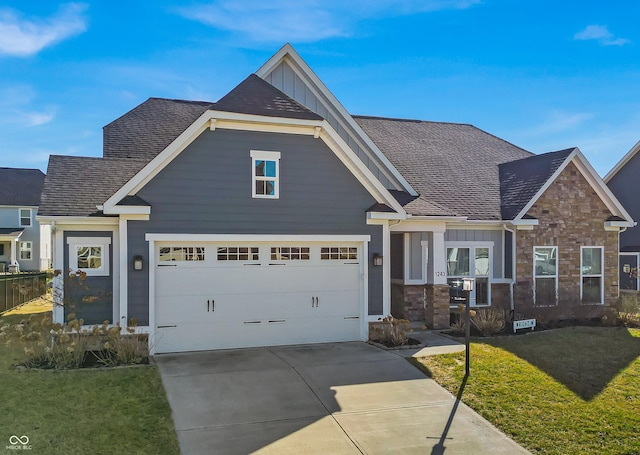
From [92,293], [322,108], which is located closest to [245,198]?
[92,293]

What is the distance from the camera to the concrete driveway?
665 centimetres

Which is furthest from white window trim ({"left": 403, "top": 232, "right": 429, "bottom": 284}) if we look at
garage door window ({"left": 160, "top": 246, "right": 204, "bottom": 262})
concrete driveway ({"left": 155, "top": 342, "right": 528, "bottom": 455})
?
garage door window ({"left": 160, "top": 246, "right": 204, "bottom": 262})

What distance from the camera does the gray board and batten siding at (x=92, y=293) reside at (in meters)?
11.3

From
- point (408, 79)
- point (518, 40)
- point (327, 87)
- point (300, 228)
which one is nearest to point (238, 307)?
point (300, 228)

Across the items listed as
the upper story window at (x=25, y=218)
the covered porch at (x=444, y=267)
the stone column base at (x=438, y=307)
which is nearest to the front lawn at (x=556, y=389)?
the stone column base at (x=438, y=307)

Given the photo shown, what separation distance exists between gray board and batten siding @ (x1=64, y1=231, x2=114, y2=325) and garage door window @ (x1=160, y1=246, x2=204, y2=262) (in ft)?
4.75

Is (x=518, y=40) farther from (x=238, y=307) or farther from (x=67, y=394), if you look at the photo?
(x=67, y=394)

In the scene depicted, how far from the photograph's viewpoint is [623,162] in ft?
81.8

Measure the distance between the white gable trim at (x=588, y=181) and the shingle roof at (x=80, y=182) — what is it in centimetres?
1156

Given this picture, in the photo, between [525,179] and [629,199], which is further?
[629,199]

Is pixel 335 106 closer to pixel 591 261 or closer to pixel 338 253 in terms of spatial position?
pixel 338 253

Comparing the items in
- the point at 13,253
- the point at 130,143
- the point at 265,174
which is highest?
the point at 130,143

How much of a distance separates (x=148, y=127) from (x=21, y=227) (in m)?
29.9

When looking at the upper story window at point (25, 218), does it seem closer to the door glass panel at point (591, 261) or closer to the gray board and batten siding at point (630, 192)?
the door glass panel at point (591, 261)
